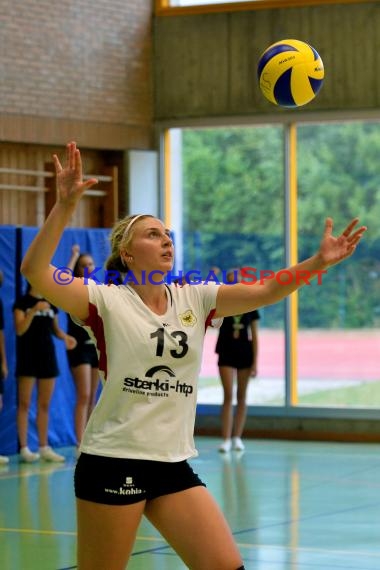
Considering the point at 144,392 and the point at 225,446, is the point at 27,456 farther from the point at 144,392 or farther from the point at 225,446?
the point at 144,392

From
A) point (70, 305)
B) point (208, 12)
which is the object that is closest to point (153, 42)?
point (208, 12)

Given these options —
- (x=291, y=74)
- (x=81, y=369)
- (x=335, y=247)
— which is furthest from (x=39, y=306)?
(x=335, y=247)

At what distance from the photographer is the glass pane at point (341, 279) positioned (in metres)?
14.4

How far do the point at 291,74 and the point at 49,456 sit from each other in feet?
19.5

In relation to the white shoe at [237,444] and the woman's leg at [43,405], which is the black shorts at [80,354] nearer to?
the woman's leg at [43,405]

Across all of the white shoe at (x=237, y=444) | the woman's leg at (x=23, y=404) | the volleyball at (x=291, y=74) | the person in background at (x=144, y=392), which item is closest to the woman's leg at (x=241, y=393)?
the white shoe at (x=237, y=444)

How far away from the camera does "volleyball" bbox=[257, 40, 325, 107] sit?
7.96 m

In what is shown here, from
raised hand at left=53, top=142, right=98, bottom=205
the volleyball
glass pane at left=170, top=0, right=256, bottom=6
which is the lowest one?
raised hand at left=53, top=142, right=98, bottom=205

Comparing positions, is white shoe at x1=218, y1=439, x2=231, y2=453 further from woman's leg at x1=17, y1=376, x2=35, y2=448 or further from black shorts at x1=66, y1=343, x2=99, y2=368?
woman's leg at x1=17, y1=376, x2=35, y2=448

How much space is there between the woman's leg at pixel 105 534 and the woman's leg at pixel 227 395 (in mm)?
8766

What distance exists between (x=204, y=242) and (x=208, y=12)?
9.97 ft

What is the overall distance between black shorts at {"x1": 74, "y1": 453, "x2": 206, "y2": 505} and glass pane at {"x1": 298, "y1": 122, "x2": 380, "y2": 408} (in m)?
10.2

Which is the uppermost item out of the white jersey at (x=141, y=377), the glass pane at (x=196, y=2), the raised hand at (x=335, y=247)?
the glass pane at (x=196, y=2)

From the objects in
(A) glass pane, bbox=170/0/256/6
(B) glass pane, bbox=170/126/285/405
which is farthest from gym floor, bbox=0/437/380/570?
(A) glass pane, bbox=170/0/256/6
